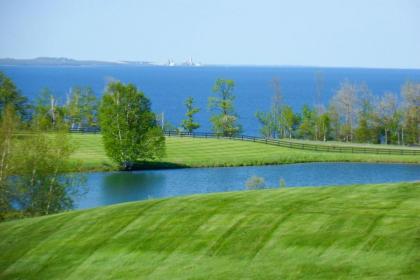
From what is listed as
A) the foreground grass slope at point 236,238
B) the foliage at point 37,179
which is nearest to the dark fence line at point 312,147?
the foliage at point 37,179

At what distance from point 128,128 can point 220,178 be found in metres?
13.2

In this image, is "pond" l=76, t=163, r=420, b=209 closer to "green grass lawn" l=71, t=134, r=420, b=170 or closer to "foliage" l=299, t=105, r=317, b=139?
"green grass lawn" l=71, t=134, r=420, b=170

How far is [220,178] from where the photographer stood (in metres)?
63.6

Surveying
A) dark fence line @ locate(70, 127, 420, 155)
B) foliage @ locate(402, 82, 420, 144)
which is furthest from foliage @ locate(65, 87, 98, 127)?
foliage @ locate(402, 82, 420, 144)

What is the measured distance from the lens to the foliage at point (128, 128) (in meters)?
70.8

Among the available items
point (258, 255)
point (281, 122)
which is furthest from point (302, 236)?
point (281, 122)

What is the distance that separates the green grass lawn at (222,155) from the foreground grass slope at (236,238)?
146ft

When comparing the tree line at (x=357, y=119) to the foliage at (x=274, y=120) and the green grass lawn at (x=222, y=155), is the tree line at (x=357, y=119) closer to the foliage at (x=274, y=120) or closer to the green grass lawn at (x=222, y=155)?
the foliage at (x=274, y=120)

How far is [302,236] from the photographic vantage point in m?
20.3

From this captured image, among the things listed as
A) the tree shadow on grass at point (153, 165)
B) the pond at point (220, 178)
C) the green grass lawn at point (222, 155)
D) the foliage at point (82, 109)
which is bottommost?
the pond at point (220, 178)

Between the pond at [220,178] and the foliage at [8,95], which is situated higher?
the foliage at [8,95]

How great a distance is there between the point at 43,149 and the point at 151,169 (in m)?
34.3

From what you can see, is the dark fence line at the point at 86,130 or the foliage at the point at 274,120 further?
the foliage at the point at 274,120

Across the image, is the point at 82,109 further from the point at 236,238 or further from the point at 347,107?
the point at 236,238
